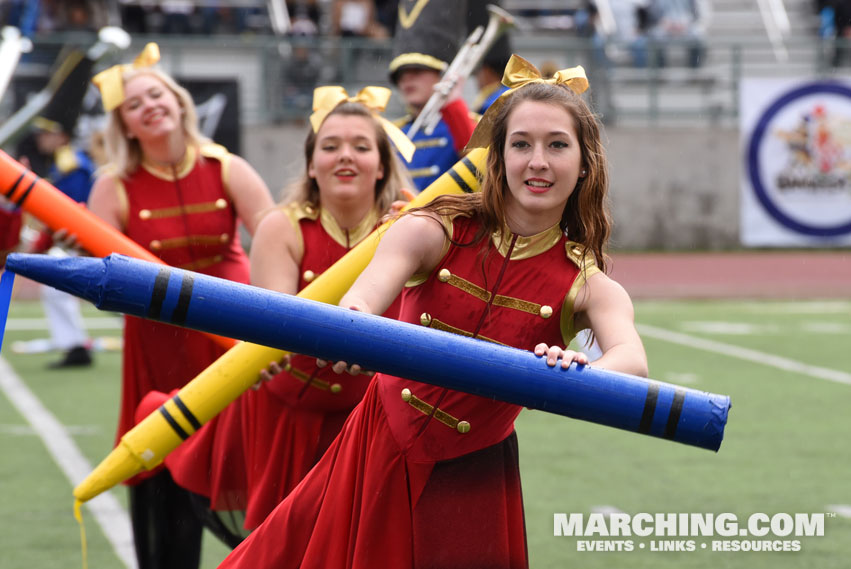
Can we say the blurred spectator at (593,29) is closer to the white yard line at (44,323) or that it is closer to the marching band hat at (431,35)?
Result: the white yard line at (44,323)

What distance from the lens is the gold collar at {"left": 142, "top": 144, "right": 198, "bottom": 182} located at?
5023mm

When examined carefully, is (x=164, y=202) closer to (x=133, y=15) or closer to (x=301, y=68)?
(x=301, y=68)

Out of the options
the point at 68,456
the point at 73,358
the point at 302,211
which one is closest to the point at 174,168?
the point at 302,211

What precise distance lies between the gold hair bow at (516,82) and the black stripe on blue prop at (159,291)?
1057mm

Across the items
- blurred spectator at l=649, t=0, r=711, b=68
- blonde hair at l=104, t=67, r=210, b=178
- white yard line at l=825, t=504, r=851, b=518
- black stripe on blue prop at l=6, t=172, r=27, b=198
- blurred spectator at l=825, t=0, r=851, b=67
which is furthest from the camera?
blurred spectator at l=825, t=0, r=851, b=67

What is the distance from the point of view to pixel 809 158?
1814 centimetres

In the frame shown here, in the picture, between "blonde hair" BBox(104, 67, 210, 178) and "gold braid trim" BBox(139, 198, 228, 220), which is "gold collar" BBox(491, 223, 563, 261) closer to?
"gold braid trim" BBox(139, 198, 228, 220)

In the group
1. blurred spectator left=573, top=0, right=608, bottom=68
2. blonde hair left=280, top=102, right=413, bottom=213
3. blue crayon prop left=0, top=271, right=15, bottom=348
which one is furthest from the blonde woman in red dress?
blurred spectator left=573, top=0, right=608, bottom=68

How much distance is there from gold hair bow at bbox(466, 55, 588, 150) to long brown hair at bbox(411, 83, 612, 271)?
3cm

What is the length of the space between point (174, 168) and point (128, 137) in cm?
22

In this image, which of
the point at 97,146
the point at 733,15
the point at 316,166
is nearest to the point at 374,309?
the point at 316,166

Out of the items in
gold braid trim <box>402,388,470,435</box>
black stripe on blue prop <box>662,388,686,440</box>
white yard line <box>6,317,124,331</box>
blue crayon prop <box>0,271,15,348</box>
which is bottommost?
white yard line <box>6,317,124,331</box>

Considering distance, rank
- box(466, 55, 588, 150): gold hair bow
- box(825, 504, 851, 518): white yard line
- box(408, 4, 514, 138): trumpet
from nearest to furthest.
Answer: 1. box(466, 55, 588, 150): gold hair bow
2. box(408, 4, 514, 138): trumpet
3. box(825, 504, 851, 518): white yard line

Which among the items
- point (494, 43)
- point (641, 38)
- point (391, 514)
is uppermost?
point (641, 38)
